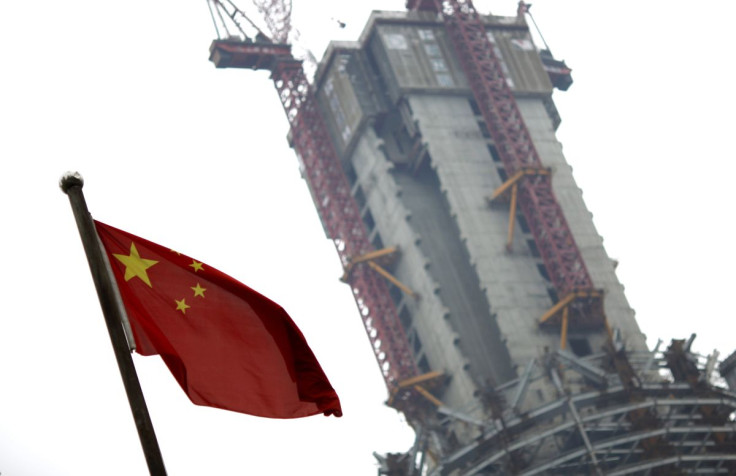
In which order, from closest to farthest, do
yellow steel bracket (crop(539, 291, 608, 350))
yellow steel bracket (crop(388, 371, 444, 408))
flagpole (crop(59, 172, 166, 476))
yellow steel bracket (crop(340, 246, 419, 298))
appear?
Answer: 1. flagpole (crop(59, 172, 166, 476))
2. yellow steel bracket (crop(539, 291, 608, 350))
3. yellow steel bracket (crop(388, 371, 444, 408))
4. yellow steel bracket (crop(340, 246, 419, 298))

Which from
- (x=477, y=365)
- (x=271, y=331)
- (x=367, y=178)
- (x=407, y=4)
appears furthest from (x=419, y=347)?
(x=271, y=331)

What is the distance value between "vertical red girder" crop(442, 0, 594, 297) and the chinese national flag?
96726mm

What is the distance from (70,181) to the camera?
15445mm

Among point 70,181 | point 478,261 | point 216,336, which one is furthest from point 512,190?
point 70,181

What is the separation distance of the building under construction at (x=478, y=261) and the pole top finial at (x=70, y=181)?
3525 inches

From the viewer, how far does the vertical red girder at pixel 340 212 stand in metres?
120

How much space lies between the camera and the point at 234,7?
475 feet

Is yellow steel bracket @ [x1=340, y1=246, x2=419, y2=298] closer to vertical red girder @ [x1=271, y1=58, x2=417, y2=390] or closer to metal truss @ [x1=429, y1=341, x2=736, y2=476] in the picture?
vertical red girder @ [x1=271, y1=58, x2=417, y2=390]

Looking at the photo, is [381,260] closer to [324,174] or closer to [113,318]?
[324,174]

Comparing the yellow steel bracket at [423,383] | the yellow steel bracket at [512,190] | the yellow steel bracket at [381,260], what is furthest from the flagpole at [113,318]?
the yellow steel bracket at [381,260]

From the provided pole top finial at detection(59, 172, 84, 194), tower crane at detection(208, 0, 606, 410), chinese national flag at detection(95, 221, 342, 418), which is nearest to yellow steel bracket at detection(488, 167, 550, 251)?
tower crane at detection(208, 0, 606, 410)

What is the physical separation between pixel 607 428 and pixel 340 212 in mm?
35097

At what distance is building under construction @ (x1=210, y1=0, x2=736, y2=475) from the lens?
4173 inches

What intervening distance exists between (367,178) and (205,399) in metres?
111
